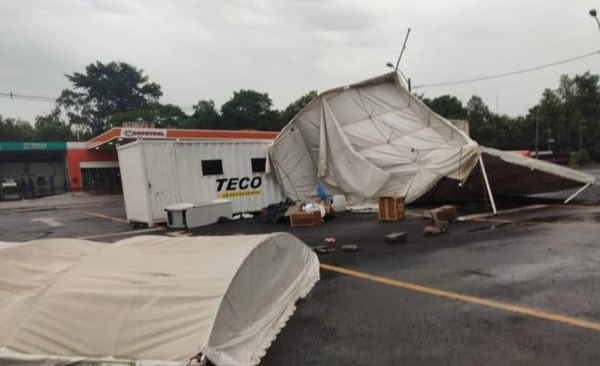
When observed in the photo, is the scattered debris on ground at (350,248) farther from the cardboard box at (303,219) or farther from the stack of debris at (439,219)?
the cardboard box at (303,219)

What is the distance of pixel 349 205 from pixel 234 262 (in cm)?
1043

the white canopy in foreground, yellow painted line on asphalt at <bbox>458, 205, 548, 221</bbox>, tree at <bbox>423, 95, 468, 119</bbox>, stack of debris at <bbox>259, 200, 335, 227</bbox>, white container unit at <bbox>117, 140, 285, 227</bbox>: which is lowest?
yellow painted line on asphalt at <bbox>458, 205, 548, 221</bbox>

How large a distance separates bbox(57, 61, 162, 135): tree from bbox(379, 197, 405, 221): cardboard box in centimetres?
6239

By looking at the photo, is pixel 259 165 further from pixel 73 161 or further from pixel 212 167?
pixel 73 161

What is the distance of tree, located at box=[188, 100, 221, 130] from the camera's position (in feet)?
195

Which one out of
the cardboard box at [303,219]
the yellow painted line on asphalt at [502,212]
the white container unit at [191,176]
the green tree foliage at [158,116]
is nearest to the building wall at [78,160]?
the green tree foliage at [158,116]

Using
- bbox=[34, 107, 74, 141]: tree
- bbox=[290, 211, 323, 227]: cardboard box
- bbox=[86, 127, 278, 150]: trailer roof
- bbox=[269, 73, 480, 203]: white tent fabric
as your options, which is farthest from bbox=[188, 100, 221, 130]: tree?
bbox=[290, 211, 323, 227]: cardboard box

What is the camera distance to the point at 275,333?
360 cm

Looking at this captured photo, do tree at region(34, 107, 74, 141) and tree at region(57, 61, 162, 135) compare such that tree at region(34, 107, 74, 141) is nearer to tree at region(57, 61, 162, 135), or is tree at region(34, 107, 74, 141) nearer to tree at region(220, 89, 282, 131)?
tree at region(57, 61, 162, 135)

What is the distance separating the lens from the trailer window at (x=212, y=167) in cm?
1255

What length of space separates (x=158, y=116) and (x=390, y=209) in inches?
2197

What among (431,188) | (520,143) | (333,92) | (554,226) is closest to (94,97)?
(333,92)

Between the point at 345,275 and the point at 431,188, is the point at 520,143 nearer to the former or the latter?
the point at 431,188

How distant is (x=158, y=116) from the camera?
58.8 meters
